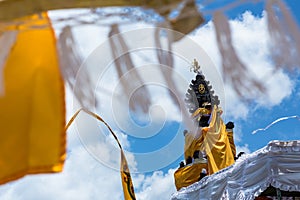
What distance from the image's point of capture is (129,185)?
6414 millimetres

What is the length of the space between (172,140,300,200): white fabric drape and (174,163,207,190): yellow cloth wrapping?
252 cm

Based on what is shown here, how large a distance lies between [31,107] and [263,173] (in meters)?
4.14

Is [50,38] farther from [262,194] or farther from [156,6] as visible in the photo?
[262,194]

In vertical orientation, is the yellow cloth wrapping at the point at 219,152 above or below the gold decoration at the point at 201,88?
below

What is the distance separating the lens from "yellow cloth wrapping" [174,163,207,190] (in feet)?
29.0

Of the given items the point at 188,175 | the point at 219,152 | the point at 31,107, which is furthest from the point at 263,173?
the point at 31,107

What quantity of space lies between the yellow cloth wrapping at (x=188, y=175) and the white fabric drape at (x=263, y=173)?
252cm

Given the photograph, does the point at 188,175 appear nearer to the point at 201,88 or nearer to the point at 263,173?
the point at 201,88

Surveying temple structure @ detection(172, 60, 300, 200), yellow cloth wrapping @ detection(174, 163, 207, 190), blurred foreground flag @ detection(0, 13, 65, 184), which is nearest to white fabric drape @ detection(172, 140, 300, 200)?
temple structure @ detection(172, 60, 300, 200)

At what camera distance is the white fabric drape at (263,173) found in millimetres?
5516

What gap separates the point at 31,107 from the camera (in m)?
2.04

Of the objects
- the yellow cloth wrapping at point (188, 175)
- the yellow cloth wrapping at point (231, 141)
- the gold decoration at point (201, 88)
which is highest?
the gold decoration at point (201, 88)

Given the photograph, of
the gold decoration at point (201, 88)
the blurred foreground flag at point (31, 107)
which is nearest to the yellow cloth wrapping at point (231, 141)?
the gold decoration at point (201, 88)

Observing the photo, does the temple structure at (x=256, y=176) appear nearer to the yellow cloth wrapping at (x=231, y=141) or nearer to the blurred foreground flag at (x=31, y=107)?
the yellow cloth wrapping at (x=231, y=141)
